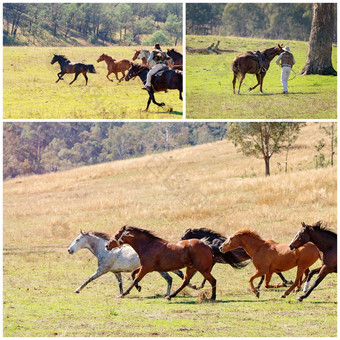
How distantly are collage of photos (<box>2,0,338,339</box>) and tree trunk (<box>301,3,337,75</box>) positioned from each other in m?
0.06

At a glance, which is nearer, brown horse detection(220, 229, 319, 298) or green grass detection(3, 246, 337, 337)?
green grass detection(3, 246, 337, 337)

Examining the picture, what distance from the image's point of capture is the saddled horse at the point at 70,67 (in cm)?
2708

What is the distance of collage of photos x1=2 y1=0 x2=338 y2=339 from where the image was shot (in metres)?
12.5

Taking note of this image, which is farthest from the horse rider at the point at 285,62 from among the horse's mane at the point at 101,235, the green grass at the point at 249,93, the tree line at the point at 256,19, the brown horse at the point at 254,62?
the horse's mane at the point at 101,235

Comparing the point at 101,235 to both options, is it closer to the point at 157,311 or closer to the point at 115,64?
the point at 157,311

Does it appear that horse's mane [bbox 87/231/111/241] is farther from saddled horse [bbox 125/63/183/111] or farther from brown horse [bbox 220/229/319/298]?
saddled horse [bbox 125/63/183/111]

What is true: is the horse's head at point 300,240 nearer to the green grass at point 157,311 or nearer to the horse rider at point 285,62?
the green grass at point 157,311

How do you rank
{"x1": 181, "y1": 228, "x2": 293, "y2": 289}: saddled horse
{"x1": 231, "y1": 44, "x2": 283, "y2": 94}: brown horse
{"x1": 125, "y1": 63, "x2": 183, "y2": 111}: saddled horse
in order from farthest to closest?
{"x1": 231, "y1": 44, "x2": 283, "y2": 94}: brown horse
{"x1": 125, "y1": 63, "x2": 183, "y2": 111}: saddled horse
{"x1": 181, "y1": 228, "x2": 293, "y2": 289}: saddled horse

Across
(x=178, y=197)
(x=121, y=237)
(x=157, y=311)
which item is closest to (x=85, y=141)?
(x=178, y=197)

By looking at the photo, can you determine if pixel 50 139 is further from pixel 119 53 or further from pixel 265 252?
pixel 265 252

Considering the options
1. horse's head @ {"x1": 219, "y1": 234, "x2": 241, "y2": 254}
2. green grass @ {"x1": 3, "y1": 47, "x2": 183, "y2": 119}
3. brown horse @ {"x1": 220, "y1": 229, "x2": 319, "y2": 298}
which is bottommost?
brown horse @ {"x1": 220, "y1": 229, "x2": 319, "y2": 298}

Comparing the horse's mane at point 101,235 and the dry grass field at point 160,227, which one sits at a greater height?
the horse's mane at point 101,235

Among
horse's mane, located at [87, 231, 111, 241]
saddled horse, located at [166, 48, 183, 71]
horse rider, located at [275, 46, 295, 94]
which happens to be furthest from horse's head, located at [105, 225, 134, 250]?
horse rider, located at [275, 46, 295, 94]

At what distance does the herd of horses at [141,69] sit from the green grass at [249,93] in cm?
207
